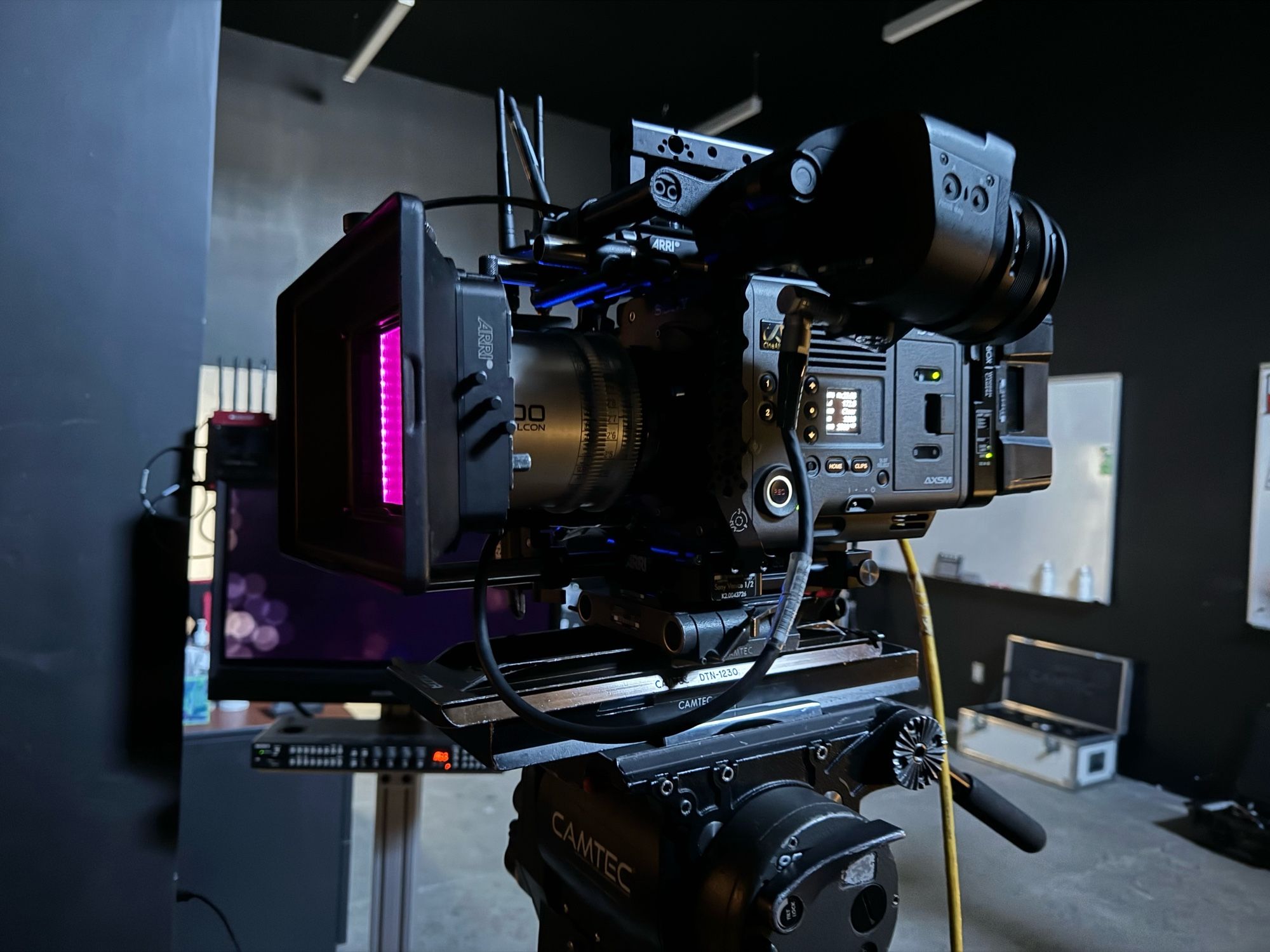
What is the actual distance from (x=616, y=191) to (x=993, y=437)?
19.7 inches

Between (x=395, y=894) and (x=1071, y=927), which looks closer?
(x=395, y=894)

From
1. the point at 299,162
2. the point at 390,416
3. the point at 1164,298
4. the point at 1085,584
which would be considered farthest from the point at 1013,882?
the point at 299,162

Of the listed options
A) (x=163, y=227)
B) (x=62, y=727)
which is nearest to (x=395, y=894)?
(x=62, y=727)

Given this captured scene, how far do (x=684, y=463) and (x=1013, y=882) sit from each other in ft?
8.52

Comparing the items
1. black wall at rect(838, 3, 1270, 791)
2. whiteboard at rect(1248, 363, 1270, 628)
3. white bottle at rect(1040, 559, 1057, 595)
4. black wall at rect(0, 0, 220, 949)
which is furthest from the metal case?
black wall at rect(0, 0, 220, 949)

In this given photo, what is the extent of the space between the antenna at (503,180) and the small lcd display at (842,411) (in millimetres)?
378

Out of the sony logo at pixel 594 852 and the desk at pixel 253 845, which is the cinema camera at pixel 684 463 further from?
the desk at pixel 253 845

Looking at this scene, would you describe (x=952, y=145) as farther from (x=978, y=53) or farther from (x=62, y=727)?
(x=978, y=53)

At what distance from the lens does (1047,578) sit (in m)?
3.89

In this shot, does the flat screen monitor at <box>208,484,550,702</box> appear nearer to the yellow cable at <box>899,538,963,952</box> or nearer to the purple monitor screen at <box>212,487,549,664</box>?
the purple monitor screen at <box>212,487,549,664</box>

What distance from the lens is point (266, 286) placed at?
14.6 ft

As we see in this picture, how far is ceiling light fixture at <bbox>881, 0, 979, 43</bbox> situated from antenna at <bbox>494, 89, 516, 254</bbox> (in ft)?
9.75

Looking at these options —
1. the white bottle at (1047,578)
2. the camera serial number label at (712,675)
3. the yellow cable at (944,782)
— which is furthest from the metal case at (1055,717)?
the camera serial number label at (712,675)

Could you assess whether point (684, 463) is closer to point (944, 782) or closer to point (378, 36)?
point (944, 782)
